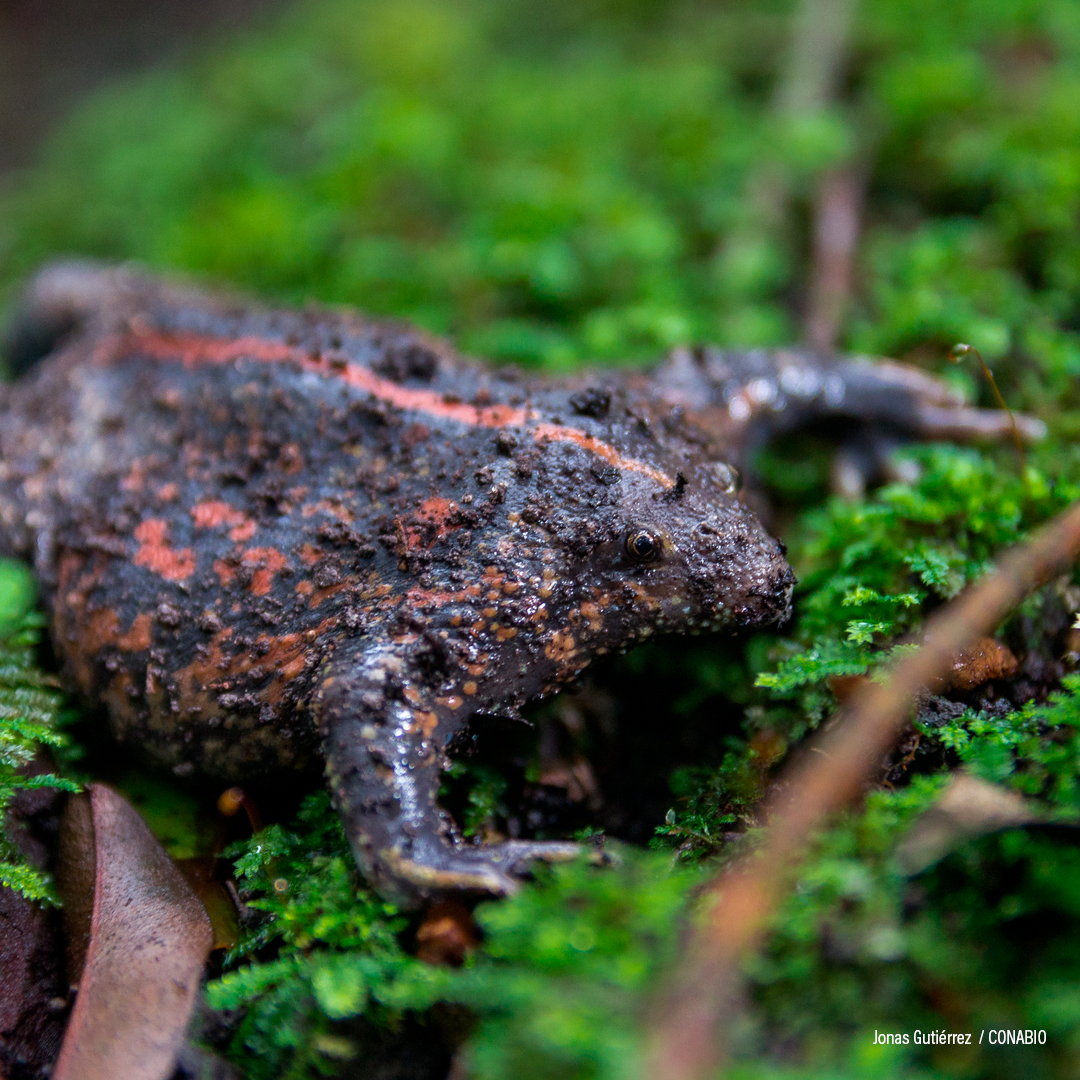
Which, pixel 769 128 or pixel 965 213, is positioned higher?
pixel 769 128

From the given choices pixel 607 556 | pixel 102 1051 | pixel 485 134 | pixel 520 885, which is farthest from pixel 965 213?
pixel 102 1051

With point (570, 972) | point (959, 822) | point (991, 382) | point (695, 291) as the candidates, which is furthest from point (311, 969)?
point (695, 291)

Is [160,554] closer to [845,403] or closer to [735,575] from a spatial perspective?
[735,575]

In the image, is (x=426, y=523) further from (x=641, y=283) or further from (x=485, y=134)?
(x=485, y=134)

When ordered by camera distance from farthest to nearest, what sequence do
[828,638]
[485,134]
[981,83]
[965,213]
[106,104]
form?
[106,104], [485,134], [981,83], [965,213], [828,638]

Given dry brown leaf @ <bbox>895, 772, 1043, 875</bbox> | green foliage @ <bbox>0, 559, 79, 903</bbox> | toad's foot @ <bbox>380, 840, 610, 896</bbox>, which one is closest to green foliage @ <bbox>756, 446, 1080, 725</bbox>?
dry brown leaf @ <bbox>895, 772, 1043, 875</bbox>
